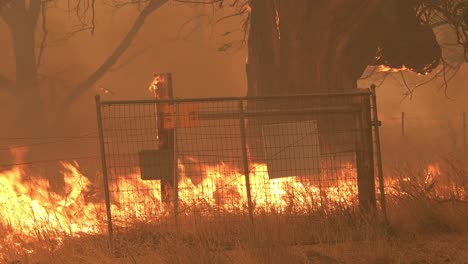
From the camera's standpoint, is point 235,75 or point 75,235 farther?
point 235,75

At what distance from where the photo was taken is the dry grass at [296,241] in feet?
22.6

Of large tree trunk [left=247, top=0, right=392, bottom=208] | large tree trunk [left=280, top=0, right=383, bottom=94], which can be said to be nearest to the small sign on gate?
Result: large tree trunk [left=247, top=0, right=392, bottom=208]

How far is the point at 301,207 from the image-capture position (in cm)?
850

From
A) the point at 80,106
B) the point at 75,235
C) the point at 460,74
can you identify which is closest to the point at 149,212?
the point at 75,235

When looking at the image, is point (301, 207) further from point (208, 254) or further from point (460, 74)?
point (460, 74)

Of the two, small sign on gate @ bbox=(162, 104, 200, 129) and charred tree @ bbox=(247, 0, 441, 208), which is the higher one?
charred tree @ bbox=(247, 0, 441, 208)

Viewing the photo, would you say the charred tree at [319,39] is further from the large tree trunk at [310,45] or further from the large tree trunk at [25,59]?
the large tree trunk at [25,59]

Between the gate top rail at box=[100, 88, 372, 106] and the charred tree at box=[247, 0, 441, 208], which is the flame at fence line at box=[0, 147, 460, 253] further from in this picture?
the charred tree at box=[247, 0, 441, 208]

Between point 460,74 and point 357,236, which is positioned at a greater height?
point 460,74

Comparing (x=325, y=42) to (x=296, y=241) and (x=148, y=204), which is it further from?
(x=296, y=241)

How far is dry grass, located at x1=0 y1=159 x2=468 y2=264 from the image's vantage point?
689 centimetres

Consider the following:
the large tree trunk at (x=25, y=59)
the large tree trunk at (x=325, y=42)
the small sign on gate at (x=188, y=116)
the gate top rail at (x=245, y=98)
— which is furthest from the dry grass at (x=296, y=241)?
the large tree trunk at (x=25, y=59)

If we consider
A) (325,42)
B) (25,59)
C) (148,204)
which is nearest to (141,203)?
(148,204)

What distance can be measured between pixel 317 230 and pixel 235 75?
3253cm
